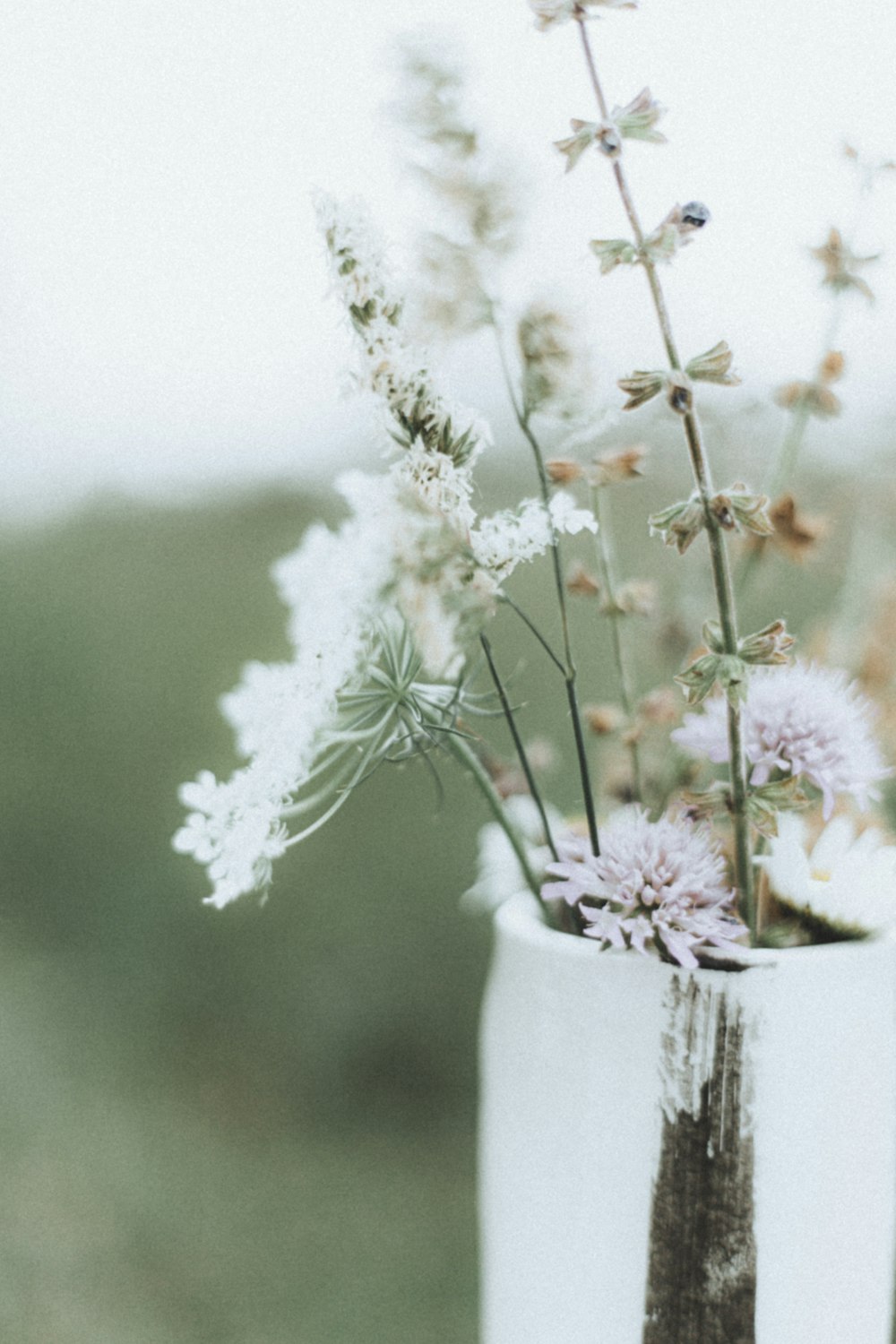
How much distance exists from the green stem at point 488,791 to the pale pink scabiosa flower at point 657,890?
0.10 ft

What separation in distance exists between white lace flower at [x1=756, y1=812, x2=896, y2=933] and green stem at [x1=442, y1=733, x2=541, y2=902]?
7 cm

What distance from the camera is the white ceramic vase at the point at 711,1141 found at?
0.32 metres

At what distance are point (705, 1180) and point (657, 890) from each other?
91mm

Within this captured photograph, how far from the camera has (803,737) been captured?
322 millimetres

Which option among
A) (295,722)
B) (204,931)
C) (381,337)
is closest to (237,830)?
(295,722)

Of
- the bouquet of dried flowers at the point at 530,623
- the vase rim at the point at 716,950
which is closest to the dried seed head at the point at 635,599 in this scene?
the bouquet of dried flowers at the point at 530,623

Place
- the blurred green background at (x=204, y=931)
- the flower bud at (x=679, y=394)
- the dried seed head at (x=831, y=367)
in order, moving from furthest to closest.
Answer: the blurred green background at (x=204, y=931) < the dried seed head at (x=831, y=367) < the flower bud at (x=679, y=394)

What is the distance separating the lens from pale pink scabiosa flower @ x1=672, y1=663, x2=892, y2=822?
1.05 feet

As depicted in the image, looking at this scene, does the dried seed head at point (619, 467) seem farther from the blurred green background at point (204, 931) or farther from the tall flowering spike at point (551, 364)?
the blurred green background at point (204, 931)

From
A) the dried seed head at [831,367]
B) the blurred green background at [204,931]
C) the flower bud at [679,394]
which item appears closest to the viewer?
the flower bud at [679,394]

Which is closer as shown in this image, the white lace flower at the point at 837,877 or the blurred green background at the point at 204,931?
the white lace flower at the point at 837,877

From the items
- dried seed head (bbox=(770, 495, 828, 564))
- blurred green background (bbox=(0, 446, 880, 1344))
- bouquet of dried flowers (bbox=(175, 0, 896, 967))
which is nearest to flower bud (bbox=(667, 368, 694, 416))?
bouquet of dried flowers (bbox=(175, 0, 896, 967))

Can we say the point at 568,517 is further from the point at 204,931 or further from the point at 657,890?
the point at 204,931

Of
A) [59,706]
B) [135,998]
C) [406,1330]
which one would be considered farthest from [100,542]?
[406,1330]
